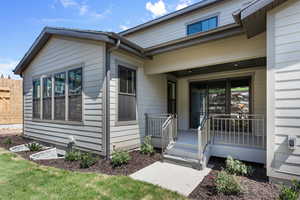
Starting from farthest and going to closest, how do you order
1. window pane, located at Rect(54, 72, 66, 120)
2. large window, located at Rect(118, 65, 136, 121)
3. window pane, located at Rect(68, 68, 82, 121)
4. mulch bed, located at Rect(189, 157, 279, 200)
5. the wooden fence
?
the wooden fence → window pane, located at Rect(54, 72, 66, 120) → window pane, located at Rect(68, 68, 82, 121) → large window, located at Rect(118, 65, 136, 121) → mulch bed, located at Rect(189, 157, 279, 200)

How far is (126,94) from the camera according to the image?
18.7ft

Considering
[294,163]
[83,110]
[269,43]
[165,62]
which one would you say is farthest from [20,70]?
[294,163]

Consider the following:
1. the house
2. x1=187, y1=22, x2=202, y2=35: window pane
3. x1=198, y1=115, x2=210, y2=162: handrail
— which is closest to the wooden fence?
the house

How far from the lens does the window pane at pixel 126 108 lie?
17.9ft

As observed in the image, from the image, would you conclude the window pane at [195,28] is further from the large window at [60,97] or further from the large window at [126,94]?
the large window at [60,97]

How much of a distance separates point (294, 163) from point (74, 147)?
6.45 metres

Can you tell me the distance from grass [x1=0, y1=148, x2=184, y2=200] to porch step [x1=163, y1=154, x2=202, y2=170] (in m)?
1.46

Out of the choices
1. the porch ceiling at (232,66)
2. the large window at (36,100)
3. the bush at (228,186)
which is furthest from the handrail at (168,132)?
the large window at (36,100)

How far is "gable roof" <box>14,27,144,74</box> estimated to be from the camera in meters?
4.83

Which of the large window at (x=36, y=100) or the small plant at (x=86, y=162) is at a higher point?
the large window at (x=36, y=100)

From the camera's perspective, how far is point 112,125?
5094mm

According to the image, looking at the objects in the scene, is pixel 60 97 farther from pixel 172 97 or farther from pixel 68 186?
pixel 172 97

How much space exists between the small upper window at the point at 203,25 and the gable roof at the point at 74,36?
11.5 ft

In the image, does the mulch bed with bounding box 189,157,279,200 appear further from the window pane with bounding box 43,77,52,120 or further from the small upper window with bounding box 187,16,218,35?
the window pane with bounding box 43,77,52,120
